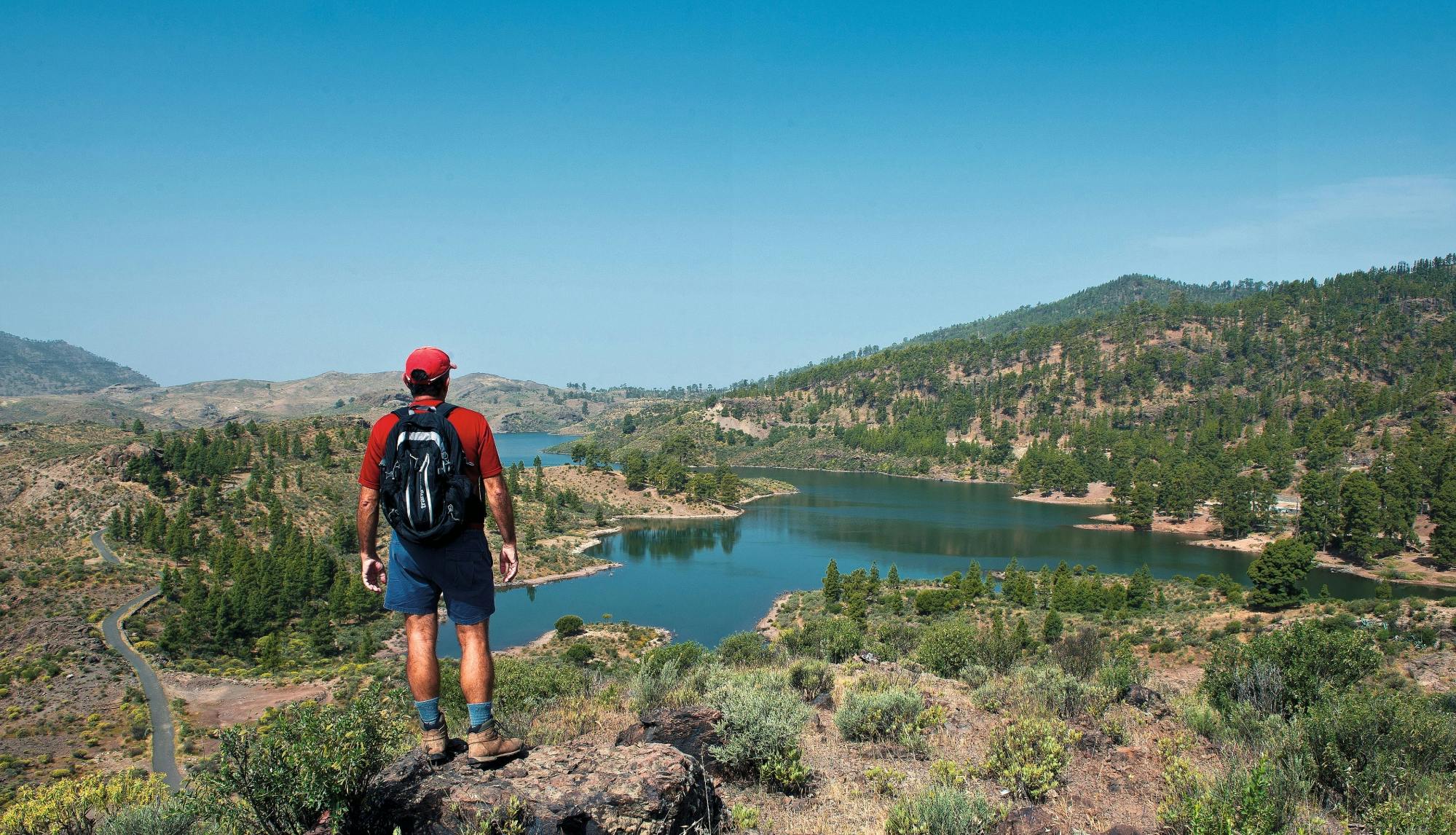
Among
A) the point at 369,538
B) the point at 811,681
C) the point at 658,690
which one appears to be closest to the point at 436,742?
the point at 369,538

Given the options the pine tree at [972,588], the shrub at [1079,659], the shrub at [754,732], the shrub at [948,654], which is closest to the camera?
the shrub at [754,732]

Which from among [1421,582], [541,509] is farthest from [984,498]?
[541,509]

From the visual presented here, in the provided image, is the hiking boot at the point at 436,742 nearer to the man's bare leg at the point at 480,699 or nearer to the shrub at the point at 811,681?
the man's bare leg at the point at 480,699

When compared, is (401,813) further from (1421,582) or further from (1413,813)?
(1421,582)

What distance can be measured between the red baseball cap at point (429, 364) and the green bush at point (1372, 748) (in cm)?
659

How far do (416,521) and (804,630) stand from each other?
2572 cm

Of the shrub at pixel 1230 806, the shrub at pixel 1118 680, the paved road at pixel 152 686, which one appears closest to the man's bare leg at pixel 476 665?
the shrub at pixel 1230 806

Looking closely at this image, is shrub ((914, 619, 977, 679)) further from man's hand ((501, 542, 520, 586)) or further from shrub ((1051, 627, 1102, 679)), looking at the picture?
man's hand ((501, 542, 520, 586))

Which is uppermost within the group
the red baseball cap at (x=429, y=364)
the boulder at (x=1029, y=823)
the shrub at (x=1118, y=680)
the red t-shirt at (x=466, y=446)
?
the red baseball cap at (x=429, y=364)

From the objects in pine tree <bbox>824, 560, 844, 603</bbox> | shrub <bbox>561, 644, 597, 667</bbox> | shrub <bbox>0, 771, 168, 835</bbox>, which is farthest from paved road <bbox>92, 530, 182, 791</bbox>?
pine tree <bbox>824, 560, 844, 603</bbox>

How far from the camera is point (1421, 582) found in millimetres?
49406

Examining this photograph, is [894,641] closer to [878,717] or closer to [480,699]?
[878,717]

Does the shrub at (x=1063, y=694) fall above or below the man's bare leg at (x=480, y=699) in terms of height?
below

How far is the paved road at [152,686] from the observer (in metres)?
21.3
